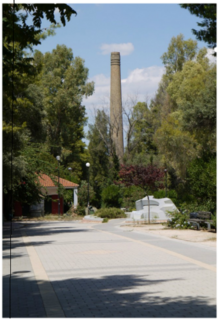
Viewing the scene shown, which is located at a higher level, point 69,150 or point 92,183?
point 69,150

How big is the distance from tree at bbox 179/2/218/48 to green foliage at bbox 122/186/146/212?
119 ft

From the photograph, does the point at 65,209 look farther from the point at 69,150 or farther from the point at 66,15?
the point at 66,15

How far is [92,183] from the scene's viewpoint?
183 feet

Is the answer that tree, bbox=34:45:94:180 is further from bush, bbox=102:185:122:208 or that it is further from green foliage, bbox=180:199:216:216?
green foliage, bbox=180:199:216:216

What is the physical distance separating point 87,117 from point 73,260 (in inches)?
1885

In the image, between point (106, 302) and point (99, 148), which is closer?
point (106, 302)

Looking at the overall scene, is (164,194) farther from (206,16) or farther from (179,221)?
(206,16)

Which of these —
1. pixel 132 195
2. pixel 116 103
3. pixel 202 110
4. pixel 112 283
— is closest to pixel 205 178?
pixel 202 110

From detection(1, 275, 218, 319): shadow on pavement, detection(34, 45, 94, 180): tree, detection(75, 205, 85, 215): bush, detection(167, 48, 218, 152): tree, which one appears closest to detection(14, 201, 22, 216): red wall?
detection(75, 205, 85, 215): bush

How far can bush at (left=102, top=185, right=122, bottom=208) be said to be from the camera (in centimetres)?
4747

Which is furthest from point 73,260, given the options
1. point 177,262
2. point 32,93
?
point 32,93

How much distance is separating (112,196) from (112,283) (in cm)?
3777

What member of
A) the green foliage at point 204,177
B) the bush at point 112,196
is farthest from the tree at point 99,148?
the green foliage at point 204,177

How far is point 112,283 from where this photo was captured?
980 centimetres
